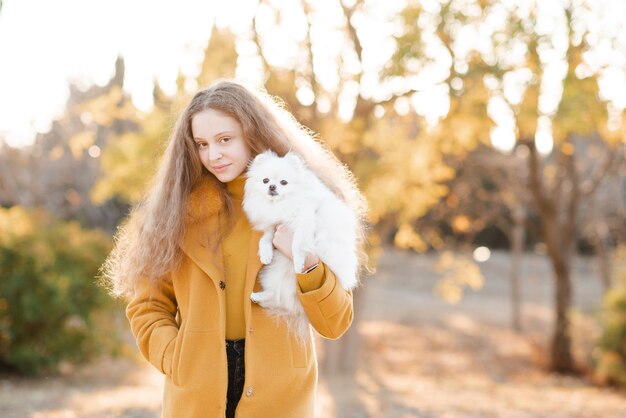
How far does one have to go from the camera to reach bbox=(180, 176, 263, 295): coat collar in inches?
94.6

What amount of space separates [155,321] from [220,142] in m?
0.69

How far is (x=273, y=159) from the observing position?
2469mm

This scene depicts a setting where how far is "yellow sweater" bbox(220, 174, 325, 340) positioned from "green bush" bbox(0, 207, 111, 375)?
22.5 ft

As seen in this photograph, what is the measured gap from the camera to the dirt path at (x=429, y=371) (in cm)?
804

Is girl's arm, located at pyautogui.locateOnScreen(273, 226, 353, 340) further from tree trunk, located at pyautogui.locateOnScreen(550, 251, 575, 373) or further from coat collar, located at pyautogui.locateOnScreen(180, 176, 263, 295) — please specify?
tree trunk, located at pyautogui.locateOnScreen(550, 251, 575, 373)

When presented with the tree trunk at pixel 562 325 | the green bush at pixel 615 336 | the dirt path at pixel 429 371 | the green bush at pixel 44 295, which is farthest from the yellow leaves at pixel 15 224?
the tree trunk at pixel 562 325

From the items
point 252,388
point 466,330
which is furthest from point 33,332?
point 466,330

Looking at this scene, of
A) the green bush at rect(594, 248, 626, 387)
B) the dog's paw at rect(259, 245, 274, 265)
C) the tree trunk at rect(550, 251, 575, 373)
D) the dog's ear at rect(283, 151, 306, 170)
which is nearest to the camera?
the dog's paw at rect(259, 245, 274, 265)

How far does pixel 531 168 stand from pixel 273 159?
35.0 ft

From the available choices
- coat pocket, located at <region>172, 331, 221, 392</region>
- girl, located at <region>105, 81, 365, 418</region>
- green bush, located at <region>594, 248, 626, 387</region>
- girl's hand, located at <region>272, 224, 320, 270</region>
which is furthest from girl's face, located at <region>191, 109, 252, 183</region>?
green bush, located at <region>594, 248, 626, 387</region>

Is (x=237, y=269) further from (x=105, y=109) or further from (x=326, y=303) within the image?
(x=105, y=109)

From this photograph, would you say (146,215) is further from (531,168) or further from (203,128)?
(531,168)

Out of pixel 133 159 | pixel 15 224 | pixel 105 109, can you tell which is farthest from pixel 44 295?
pixel 105 109

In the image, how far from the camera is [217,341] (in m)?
2.32
